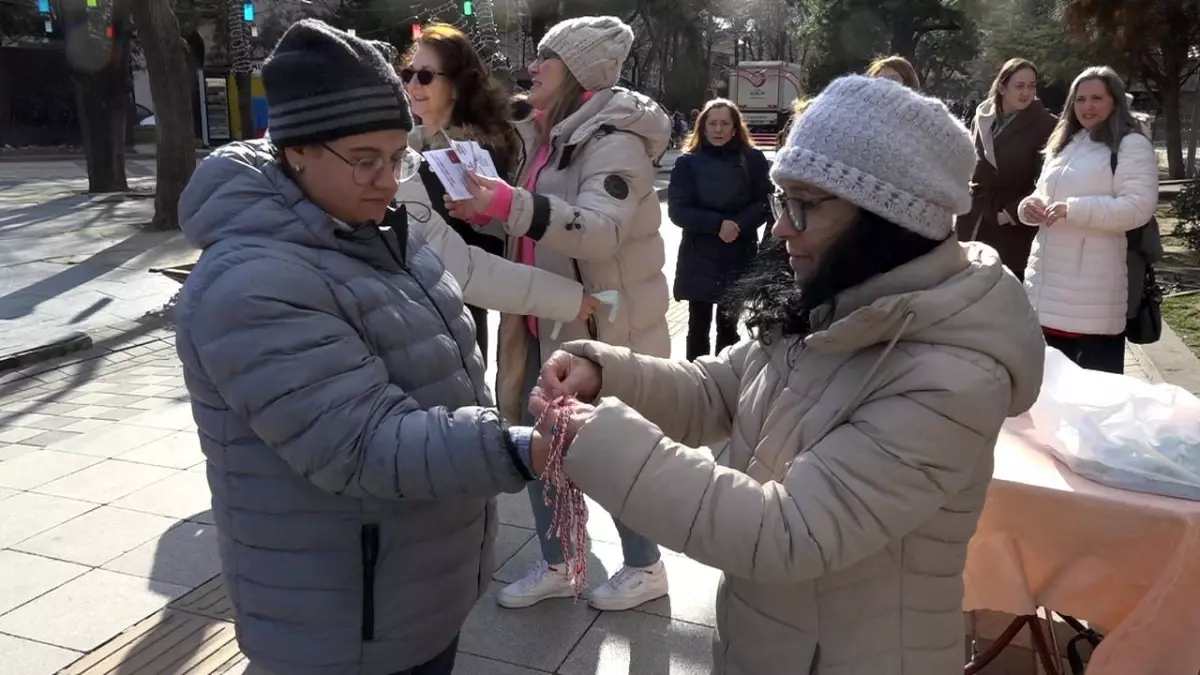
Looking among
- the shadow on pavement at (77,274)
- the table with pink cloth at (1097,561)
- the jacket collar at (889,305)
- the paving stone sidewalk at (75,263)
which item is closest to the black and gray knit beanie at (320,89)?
the jacket collar at (889,305)

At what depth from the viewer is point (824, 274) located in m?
1.65

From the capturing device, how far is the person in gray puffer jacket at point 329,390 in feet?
5.08

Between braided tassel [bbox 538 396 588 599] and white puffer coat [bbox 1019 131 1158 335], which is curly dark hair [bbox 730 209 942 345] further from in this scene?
white puffer coat [bbox 1019 131 1158 335]

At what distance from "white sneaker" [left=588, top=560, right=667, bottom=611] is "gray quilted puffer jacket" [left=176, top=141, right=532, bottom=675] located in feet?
5.11

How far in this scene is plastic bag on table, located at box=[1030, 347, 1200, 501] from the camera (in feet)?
7.94

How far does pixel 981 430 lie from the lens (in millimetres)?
1485

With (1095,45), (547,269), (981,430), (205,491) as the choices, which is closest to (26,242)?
(205,491)

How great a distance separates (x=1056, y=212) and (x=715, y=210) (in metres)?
1.85

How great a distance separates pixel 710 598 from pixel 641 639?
0.37 metres

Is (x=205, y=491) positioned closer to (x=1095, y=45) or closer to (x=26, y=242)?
(x=26, y=242)

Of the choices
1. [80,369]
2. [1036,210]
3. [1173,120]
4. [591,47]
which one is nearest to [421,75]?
[591,47]

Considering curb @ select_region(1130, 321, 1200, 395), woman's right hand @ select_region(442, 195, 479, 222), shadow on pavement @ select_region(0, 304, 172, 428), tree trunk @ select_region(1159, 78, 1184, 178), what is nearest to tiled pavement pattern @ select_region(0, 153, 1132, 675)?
shadow on pavement @ select_region(0, 304, 172, 428)

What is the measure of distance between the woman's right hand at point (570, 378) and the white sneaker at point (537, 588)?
1.75m

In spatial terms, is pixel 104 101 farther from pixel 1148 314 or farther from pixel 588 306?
pixel 1148 314
